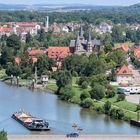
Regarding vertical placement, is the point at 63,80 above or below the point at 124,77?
above

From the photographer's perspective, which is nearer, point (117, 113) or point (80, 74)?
point (117, 113)

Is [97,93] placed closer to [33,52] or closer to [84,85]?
[84,85]

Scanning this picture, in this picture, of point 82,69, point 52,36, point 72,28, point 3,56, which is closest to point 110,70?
point 82,69

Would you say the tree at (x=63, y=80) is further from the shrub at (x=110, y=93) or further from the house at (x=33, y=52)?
the house at (x=33, y=52)

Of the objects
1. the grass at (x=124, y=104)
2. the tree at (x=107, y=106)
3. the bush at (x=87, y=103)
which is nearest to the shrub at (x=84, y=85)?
the grass at (x=124, y=104)

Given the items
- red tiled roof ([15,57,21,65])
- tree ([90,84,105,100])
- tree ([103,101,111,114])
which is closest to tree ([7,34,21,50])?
red tiled roof ([15,57,21,65])

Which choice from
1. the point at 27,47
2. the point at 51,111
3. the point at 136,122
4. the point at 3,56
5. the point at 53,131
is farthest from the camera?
the point at 27,47

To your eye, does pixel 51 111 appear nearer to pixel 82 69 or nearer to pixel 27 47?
pixel 82 69

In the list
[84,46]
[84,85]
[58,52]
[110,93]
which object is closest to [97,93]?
[110,93]
